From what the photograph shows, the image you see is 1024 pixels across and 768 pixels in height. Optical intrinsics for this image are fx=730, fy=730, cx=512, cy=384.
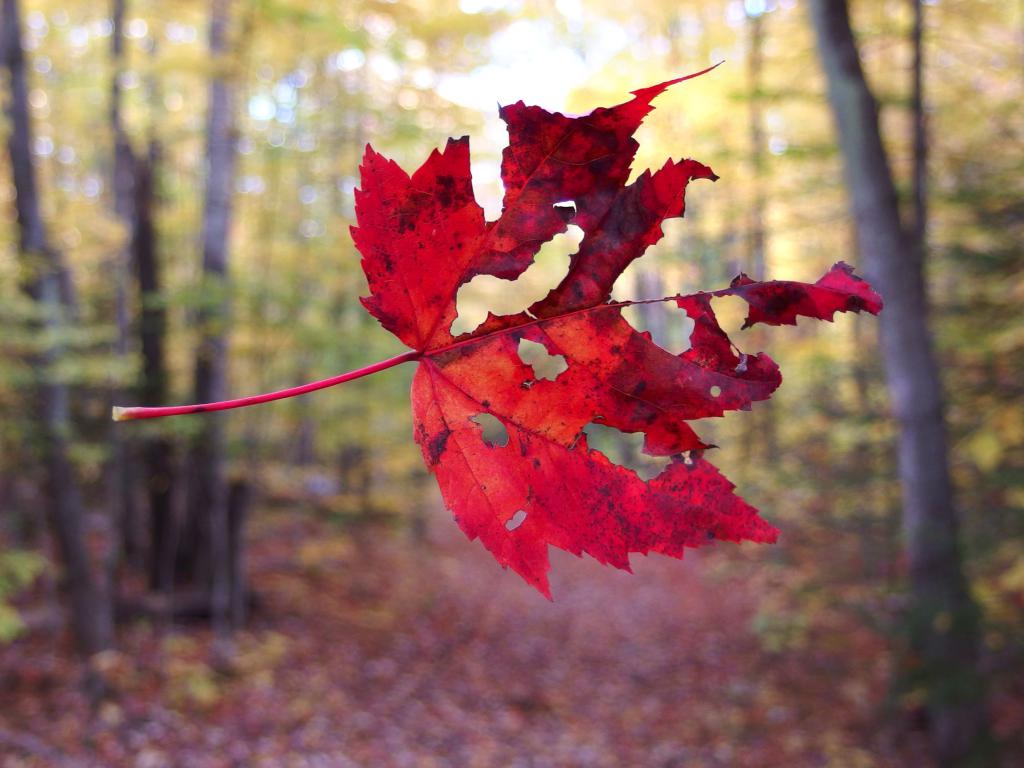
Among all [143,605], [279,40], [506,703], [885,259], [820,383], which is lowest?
[506,703]

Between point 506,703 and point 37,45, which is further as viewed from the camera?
point 37,45

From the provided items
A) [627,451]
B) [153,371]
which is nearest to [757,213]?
[627,451]

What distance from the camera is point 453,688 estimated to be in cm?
791

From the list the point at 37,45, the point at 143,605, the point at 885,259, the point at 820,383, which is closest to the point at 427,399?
the point at 885,259

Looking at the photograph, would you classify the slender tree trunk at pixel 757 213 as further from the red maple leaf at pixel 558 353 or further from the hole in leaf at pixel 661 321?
the red maple leaf at pixel 558 353

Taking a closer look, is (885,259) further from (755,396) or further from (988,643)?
(755,396)

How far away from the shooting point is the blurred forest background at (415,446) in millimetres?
5441

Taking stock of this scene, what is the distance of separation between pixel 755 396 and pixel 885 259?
16.7 ft

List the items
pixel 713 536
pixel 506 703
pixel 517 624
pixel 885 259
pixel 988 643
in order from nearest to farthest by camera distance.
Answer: pixel 713 536 → pixel 885 259 → pixel 988 643 → pixel 506 703 → pixel 517 624

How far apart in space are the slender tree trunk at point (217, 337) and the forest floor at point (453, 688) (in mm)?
817

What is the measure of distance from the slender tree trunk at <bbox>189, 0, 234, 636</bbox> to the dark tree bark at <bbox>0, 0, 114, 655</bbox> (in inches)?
51.3

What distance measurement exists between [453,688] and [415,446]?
321 cm

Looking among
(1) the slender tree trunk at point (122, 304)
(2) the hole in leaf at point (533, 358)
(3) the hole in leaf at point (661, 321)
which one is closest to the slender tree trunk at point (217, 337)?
(1) the slender tree trunk at point (122, 304)

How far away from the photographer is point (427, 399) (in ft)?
2.06
